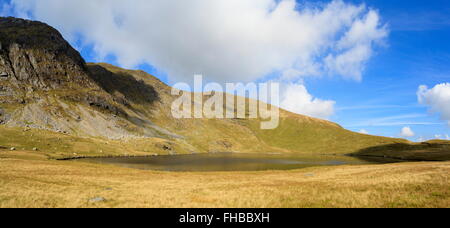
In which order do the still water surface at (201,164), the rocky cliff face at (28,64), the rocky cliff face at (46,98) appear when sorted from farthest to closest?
Answer: the rocky cliff face at (28,64) → the rocky cliff face at (46,98) → the still water surface at (201,164)

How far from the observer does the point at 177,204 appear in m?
Result: 21.3

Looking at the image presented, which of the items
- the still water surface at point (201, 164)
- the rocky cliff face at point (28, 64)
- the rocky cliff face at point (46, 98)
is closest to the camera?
the still water surface at point (201, 164)

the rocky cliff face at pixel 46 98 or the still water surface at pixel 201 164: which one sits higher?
the rocky cliff face at pixel 46 98

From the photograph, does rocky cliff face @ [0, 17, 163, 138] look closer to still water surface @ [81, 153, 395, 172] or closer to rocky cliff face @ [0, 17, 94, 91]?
rocky cliff face @ [0, 17, 94, 91]

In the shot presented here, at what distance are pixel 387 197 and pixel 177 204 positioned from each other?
1811cm

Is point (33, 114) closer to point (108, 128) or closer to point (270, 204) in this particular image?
point (108, 128)

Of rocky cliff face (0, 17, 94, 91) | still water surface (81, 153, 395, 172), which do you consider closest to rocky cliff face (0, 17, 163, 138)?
rocky cliff face (0, 17, 94, 91)

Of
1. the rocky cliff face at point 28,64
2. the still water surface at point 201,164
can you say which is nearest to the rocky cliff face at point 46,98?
the rocky cliff face at point 28,64

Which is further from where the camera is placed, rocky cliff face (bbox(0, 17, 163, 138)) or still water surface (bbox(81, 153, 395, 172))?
rocky cliff face (bbox(0, 17, 163, 138))

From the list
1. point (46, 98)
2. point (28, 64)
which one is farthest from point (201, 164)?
point (28, 64)

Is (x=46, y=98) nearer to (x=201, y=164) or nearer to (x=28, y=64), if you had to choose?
(x=28, y=64)

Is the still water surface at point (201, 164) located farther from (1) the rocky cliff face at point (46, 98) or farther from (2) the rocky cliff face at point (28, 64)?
(2) the rocky cliff face at point (28, 64)

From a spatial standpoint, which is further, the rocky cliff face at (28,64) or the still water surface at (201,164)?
the rocky cliff face at (28,64)
